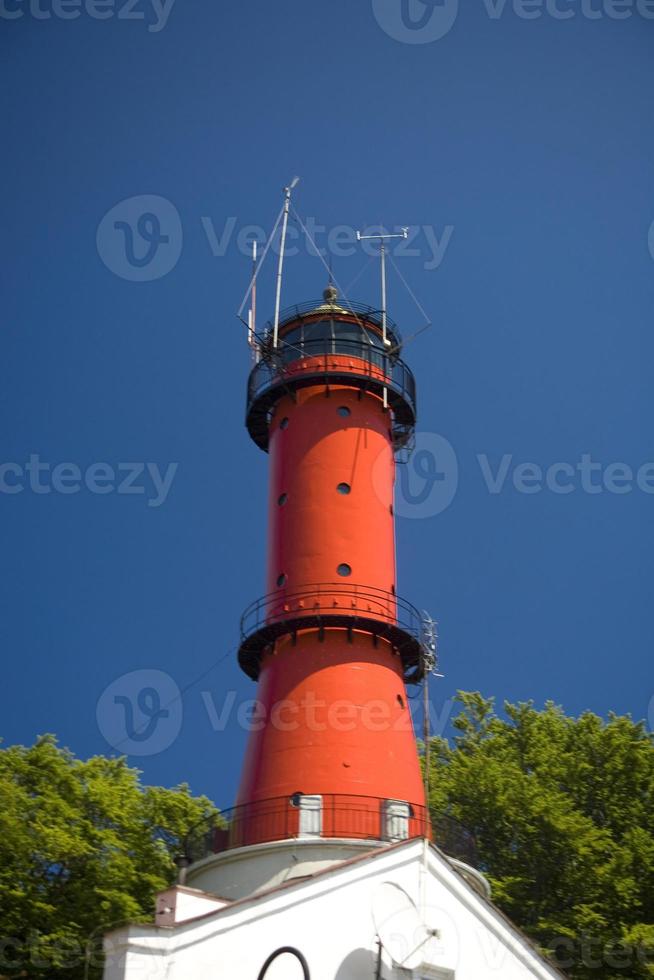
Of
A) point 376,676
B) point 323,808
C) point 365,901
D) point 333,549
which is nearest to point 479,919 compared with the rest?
point 365,901

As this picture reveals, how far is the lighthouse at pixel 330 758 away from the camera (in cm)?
2520

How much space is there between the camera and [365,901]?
85.9 ft

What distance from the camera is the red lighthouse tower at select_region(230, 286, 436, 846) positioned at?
3152cm

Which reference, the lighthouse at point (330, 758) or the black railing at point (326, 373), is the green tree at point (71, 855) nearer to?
the lighthouse at point (330, 758)

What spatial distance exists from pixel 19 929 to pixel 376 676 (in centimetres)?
1090

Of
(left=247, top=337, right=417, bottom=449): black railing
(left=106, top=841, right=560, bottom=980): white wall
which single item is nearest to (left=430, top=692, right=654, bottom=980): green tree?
(left=106, top=841, right=560, bottom=980): white wall

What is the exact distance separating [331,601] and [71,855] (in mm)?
9287

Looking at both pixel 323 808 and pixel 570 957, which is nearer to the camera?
pixel 323 808

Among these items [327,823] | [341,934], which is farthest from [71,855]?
[341,934]

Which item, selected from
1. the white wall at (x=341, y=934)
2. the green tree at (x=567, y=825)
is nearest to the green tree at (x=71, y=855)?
the white wall at (x=341, y=934)

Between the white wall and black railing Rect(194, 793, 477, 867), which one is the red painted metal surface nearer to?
black railing Rect(194, 793, 477, 867)

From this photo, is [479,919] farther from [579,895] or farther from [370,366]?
[370,366]

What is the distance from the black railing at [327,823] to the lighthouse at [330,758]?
39mm

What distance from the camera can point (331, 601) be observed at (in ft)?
111
